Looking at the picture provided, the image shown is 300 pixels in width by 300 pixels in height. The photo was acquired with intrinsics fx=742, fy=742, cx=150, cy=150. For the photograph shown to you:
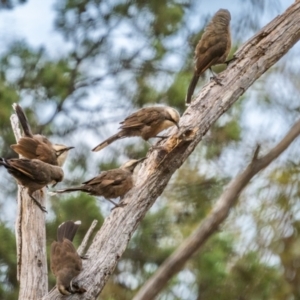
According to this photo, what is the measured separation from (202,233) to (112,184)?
35.5 inches

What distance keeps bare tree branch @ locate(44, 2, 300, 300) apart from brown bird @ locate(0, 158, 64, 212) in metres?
0.46

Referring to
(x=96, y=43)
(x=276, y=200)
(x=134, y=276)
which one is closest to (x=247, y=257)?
(x=276, y=200)

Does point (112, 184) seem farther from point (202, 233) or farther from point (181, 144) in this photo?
point (202, 233)

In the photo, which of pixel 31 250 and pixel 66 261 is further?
pixel 31 250

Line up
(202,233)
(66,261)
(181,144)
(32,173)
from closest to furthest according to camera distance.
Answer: (202,233), (66,261), (181,144), (32,173)

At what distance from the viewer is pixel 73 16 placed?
225 inches

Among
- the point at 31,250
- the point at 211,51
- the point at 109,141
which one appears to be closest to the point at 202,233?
the point at 31,250

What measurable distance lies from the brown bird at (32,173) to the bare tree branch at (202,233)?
1.03 m

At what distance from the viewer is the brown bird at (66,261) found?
8.61ft

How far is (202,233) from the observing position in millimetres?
2299

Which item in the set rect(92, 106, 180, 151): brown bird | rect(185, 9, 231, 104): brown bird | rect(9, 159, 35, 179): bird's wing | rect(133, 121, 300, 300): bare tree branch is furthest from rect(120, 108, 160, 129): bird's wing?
rect(133, 121, 300, 300): bare tree branch

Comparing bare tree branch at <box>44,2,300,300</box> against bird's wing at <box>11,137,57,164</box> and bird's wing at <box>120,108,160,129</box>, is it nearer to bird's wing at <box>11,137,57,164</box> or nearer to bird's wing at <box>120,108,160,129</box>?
bird's wing at <box>120,108,160,129</box>

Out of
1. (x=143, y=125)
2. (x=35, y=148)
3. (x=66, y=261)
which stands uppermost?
(x=143, y=125)

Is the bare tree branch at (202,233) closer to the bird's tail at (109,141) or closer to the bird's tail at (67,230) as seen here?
the bird's tail at (67,230)
